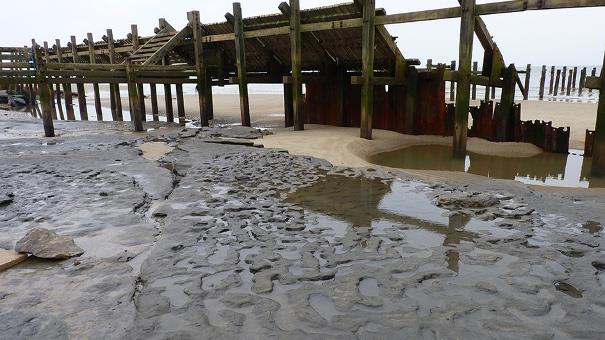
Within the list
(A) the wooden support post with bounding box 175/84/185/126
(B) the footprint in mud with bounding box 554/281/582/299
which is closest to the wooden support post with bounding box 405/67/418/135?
(B) the footprint in mud with bounding box 554/281/582/299

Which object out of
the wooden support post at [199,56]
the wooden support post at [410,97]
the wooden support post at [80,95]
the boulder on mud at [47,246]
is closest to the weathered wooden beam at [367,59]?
the wooden support post at [410,97]

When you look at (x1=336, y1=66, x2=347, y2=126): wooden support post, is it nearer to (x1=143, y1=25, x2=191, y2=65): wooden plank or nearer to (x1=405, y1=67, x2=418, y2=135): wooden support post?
(x1=405, y1=67, x2=418, y2=135): wooden support post

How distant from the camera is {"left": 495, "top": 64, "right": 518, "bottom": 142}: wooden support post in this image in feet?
30.8

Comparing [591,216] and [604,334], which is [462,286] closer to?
[604,334]

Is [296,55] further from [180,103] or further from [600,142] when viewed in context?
[180,103]

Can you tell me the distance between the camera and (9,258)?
11.3 feet

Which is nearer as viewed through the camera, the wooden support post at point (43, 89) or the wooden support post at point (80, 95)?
the wooden support post at point (43, 89)

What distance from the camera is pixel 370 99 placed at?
9648 millimetres

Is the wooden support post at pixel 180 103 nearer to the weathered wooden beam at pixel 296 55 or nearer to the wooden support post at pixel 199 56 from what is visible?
the wooden support post at pixel 199 56

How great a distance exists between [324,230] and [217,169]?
10.7 ft

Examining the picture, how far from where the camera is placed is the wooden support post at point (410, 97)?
1038 centimetres

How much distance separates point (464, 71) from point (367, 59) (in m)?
2.38

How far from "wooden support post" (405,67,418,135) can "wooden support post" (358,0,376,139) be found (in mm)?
1435

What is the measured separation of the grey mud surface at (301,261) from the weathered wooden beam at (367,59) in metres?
3.69
